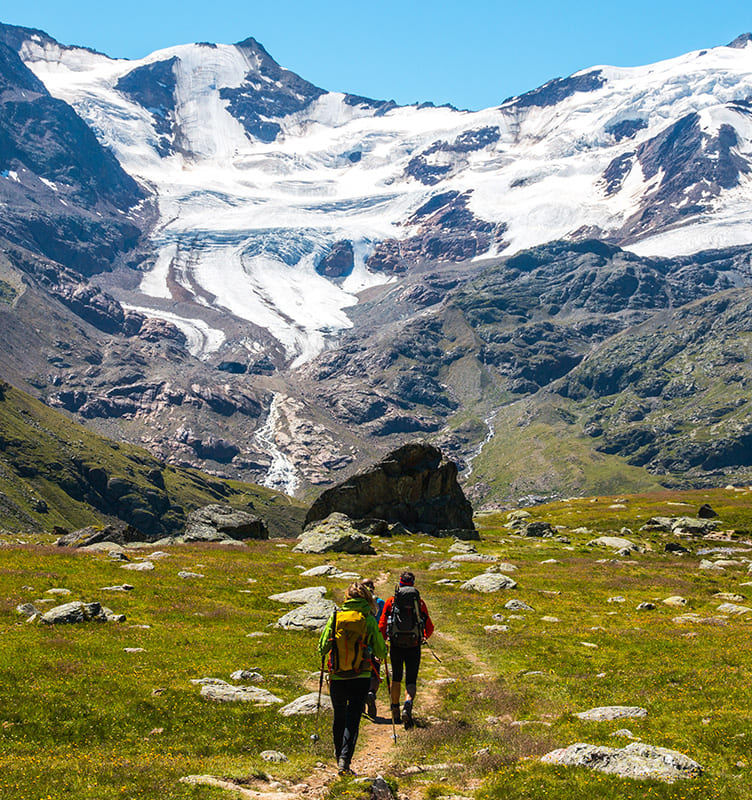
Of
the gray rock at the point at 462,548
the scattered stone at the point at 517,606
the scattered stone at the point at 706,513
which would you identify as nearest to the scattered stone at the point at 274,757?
the scattered stone at the point at 517,606

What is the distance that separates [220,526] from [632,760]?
212 feet

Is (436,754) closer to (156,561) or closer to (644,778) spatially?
(644,778)

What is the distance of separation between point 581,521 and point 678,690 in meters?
94.6

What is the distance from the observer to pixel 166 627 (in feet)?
106

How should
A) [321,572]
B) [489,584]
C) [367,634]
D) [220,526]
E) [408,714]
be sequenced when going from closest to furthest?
[367,634] → [408,714] → [489,584] → [321,572] → [220,526]

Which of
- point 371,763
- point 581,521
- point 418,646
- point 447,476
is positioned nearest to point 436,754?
point 371,763

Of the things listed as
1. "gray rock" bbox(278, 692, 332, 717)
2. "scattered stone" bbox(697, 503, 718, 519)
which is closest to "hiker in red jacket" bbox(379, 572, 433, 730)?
"gray rock" bbox(278, 692, 332, 717)

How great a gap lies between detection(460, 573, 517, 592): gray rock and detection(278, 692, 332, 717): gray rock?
26.9m

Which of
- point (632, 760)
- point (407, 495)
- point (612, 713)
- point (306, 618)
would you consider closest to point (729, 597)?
point (306, 618)

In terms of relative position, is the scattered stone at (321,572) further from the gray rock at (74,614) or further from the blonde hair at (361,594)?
the blonde hair at (361,594)

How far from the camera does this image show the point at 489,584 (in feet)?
162

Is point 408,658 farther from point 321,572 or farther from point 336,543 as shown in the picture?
point 336,543

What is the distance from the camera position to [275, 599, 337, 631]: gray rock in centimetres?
3531

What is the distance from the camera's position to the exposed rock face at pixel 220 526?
7188cm
